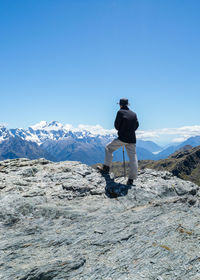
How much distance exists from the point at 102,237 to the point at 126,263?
71.2 inches

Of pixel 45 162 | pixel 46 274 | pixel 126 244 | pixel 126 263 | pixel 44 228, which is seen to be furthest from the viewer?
pixel 45 162

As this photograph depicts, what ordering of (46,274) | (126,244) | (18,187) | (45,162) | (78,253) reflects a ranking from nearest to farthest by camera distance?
(46,274) < (78,253) < (126,244) < (18,187) < (45,162)

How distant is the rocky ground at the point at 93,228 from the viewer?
24.6 feet

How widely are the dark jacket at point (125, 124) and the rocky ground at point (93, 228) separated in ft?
11.4

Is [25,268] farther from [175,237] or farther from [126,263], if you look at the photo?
[175,237]

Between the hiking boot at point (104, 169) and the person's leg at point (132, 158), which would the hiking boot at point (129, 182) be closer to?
the person's leg at point (132, 158)

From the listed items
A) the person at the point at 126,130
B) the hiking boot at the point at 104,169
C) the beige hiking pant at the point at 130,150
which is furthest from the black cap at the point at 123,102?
the hiking boot at the point at 104,169

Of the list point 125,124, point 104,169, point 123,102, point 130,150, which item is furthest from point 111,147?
point 123,102

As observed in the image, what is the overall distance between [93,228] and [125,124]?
23.2 ft

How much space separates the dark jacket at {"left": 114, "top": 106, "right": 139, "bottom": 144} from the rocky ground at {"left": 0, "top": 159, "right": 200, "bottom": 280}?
11.4 feet

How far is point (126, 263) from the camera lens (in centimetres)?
787

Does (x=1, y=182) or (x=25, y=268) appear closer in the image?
(x=25, y=268)

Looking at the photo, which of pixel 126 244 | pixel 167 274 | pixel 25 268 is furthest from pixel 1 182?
pixel 167 274

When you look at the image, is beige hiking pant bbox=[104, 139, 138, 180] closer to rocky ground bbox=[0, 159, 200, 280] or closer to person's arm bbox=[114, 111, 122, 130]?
person's arm bbox=[114, 111, 122, 130]
